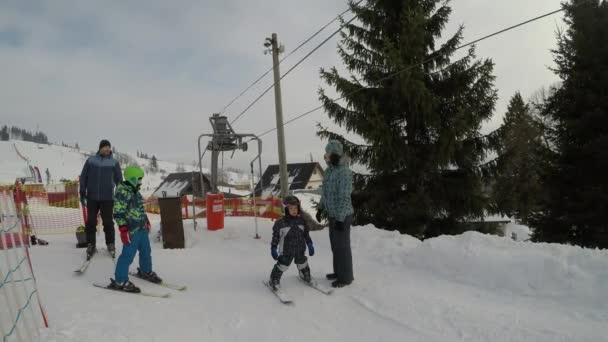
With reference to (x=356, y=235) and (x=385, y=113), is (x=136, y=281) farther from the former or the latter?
(x=385, y=113)

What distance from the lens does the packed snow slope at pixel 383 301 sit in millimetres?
3379

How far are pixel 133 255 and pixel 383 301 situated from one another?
134 inches

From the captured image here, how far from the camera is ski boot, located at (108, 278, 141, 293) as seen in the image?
4559 mm

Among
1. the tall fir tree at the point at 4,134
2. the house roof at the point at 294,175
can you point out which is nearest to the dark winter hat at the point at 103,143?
the house roof at the point at 294,175

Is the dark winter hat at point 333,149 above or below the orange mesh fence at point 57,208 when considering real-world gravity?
above

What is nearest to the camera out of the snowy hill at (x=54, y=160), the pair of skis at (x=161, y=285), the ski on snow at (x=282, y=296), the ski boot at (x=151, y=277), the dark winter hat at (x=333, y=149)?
the ski on snow at (x=282, y=296)

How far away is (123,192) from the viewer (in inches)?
187

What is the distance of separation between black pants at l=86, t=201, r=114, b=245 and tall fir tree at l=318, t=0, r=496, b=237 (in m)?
5.93

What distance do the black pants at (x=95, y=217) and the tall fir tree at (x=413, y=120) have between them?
593 centimetres

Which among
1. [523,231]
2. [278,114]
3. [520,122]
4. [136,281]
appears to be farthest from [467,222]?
[520,122]

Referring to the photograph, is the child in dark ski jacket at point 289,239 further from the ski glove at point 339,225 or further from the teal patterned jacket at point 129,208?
the teal patterned jacket at point 129,208

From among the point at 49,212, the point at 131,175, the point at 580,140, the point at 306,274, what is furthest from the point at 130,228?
the point at 49,212

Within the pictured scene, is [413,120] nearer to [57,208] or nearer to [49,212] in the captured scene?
[49,212]

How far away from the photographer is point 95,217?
620 cm
